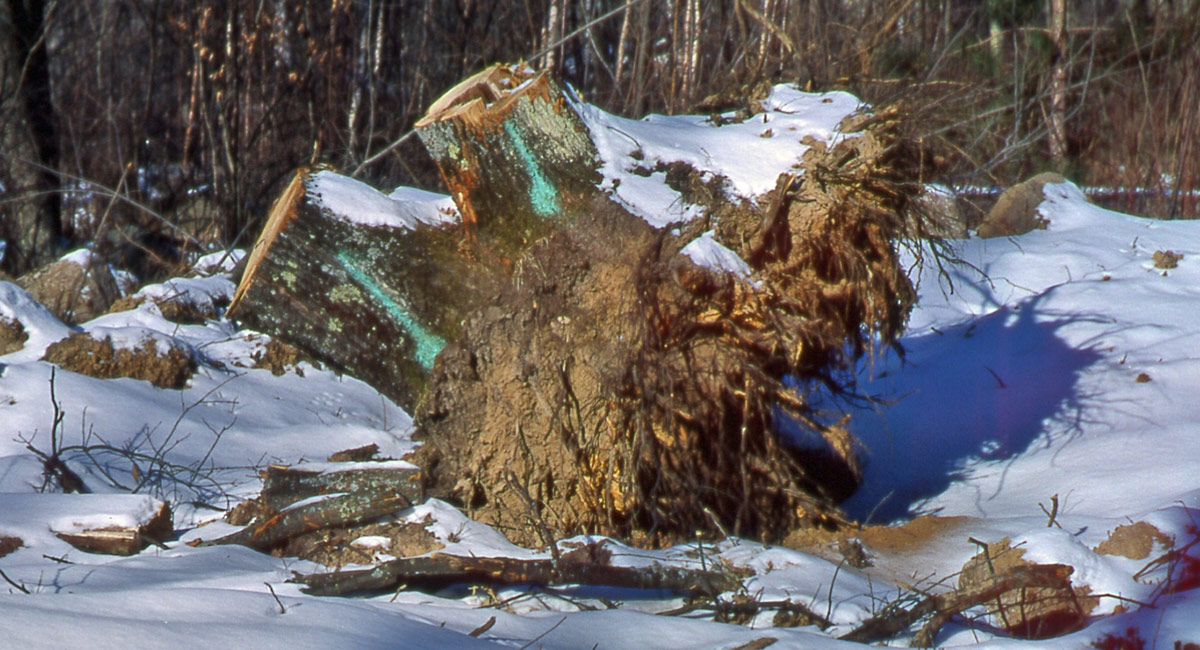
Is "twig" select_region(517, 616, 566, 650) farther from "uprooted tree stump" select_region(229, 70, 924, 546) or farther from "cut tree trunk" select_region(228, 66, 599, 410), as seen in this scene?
"cut tree trunk" select_region(228, 66, 599, 410)

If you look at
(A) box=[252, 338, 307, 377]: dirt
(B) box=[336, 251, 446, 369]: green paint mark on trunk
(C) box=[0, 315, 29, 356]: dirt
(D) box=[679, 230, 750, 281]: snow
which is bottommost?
(A) box=[252, 338, 307, 377]: dirt

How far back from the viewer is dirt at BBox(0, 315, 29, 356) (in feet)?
15.5

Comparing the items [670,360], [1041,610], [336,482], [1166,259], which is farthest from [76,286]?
[1166,259]

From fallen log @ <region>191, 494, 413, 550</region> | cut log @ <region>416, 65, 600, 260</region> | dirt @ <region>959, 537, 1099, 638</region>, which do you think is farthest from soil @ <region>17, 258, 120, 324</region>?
dirt @ <region>959, 537, 1099, 638</region>

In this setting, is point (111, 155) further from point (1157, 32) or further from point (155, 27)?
point (1157, 32)

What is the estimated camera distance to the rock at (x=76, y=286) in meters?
6.16

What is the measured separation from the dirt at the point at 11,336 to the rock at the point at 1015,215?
5586 mm

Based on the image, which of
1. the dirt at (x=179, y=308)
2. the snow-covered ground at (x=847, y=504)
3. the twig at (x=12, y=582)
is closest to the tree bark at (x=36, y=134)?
the snow-covered ground at (x=847, y=504)

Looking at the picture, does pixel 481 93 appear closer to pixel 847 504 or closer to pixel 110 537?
pixel 110 537

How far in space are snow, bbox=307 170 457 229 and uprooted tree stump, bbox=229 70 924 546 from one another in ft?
0.18

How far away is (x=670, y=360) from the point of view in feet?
9.82

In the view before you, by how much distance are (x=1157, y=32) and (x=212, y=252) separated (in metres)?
8.83

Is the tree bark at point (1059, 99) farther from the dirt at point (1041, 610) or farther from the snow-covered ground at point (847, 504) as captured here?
the dirt at point (1041, 610)

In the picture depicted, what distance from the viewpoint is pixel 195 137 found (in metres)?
8.45
